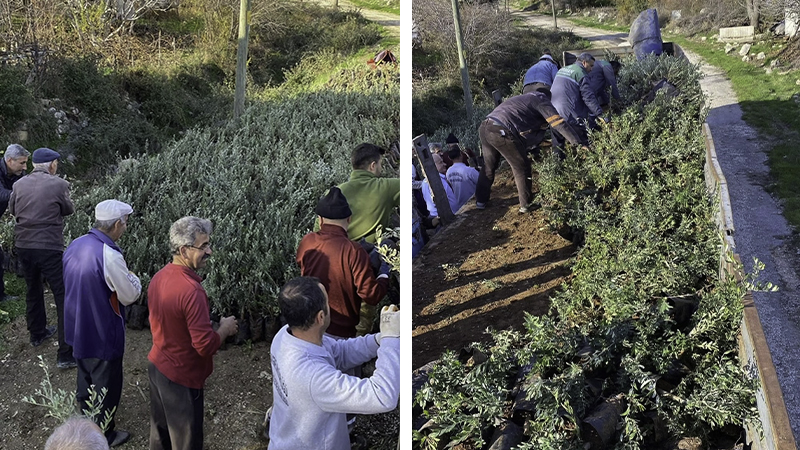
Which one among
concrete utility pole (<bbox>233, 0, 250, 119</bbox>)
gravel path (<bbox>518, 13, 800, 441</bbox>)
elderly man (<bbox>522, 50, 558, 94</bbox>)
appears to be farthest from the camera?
concrete utility pole (<bbox>233, 0, 250, 119</bbox>)

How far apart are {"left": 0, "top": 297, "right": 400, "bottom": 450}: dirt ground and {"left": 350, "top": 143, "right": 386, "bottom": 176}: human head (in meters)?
1.37

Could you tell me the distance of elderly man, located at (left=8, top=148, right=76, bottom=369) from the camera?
418cm

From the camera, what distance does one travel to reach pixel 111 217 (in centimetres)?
319

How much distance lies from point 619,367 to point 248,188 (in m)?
4.07

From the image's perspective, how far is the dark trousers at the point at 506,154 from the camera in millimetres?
5832

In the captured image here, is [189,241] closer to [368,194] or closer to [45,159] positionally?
[368,194]

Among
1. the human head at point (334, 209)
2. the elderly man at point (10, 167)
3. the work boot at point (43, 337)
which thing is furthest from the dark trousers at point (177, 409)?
the elderly man at point (10, 167)

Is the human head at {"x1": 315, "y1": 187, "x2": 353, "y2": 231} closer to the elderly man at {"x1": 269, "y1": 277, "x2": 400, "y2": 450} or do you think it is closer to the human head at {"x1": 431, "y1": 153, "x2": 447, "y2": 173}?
the elderly man at {"x1": 269, "y1": 277, "x2": 400, "y2": 450}

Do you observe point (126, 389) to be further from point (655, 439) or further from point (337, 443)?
point (655, 439)

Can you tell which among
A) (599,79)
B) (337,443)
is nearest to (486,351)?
(337,443)

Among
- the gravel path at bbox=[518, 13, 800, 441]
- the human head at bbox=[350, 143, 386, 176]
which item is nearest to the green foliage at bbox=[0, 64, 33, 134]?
the human head at bbox=[350, 143, 386, 176]

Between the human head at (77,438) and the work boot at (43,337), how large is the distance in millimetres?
3135

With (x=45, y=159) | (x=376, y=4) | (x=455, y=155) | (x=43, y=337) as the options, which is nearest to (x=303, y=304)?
(x=45, y=159)

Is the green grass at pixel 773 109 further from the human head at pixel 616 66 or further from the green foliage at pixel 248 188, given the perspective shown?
the green foliage at pixel 248 188
